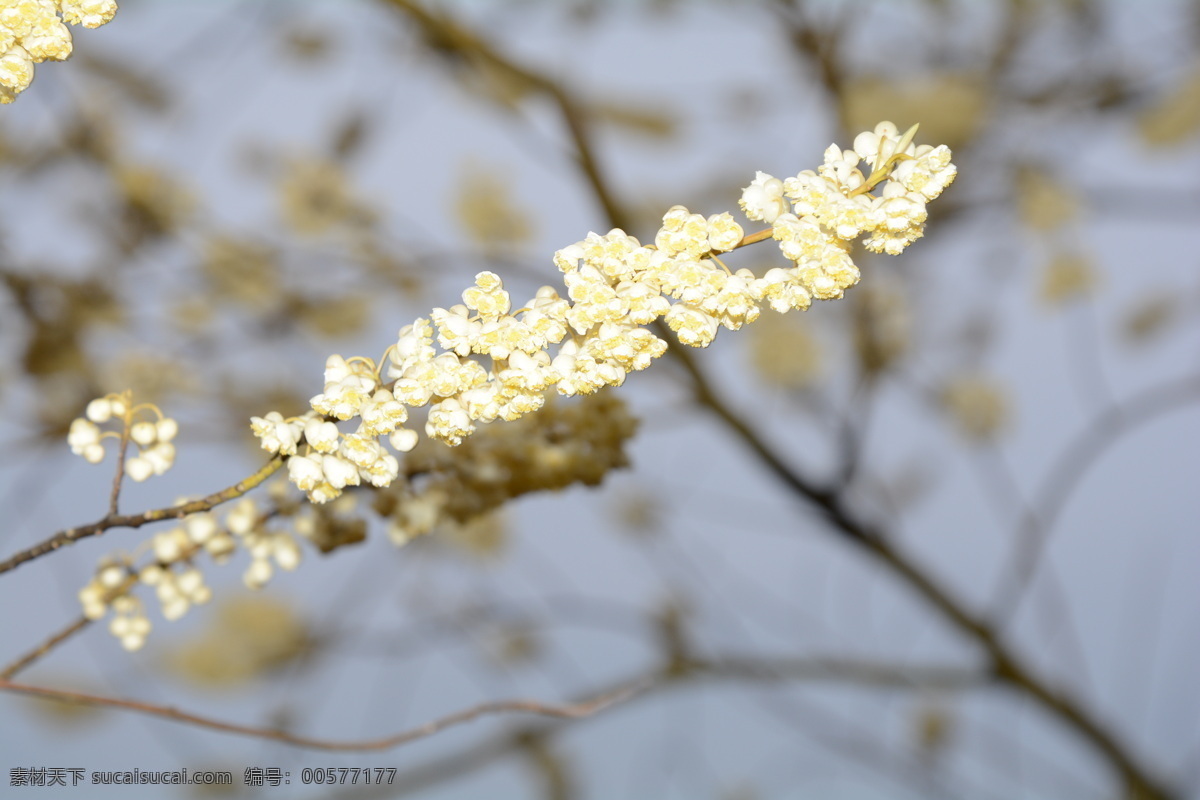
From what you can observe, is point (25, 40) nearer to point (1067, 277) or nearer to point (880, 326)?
point (880, 326)

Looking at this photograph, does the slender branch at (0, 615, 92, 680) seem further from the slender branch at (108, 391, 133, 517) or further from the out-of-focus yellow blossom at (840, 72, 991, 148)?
the out-of-focus yellow blossom at (840, 72, 991, 148)

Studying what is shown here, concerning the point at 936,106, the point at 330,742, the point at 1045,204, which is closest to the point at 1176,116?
the point at 1045,204

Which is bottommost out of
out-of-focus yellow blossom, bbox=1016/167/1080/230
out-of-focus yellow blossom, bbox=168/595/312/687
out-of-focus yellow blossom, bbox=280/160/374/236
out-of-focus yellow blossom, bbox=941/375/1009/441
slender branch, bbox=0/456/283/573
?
slender branch, bbox=0/456/283/573


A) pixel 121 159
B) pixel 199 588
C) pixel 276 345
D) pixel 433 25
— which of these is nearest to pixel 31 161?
pixel 121 159

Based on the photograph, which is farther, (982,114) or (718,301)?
(982,114)

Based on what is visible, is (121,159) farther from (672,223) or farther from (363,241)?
(672,223)

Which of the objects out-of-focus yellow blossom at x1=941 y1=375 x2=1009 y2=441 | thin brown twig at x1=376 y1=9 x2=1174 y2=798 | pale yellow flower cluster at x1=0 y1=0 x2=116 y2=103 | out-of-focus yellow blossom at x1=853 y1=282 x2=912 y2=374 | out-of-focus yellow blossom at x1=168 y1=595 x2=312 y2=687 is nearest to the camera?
pale yellow flower cluster at x1=0 y1=0 x2=116 y2=103

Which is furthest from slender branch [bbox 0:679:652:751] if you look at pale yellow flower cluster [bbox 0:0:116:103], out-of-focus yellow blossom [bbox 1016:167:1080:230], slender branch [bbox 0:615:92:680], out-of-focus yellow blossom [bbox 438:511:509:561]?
out-of-focus yellow blossom [bbox 1016:167:1080:230]
